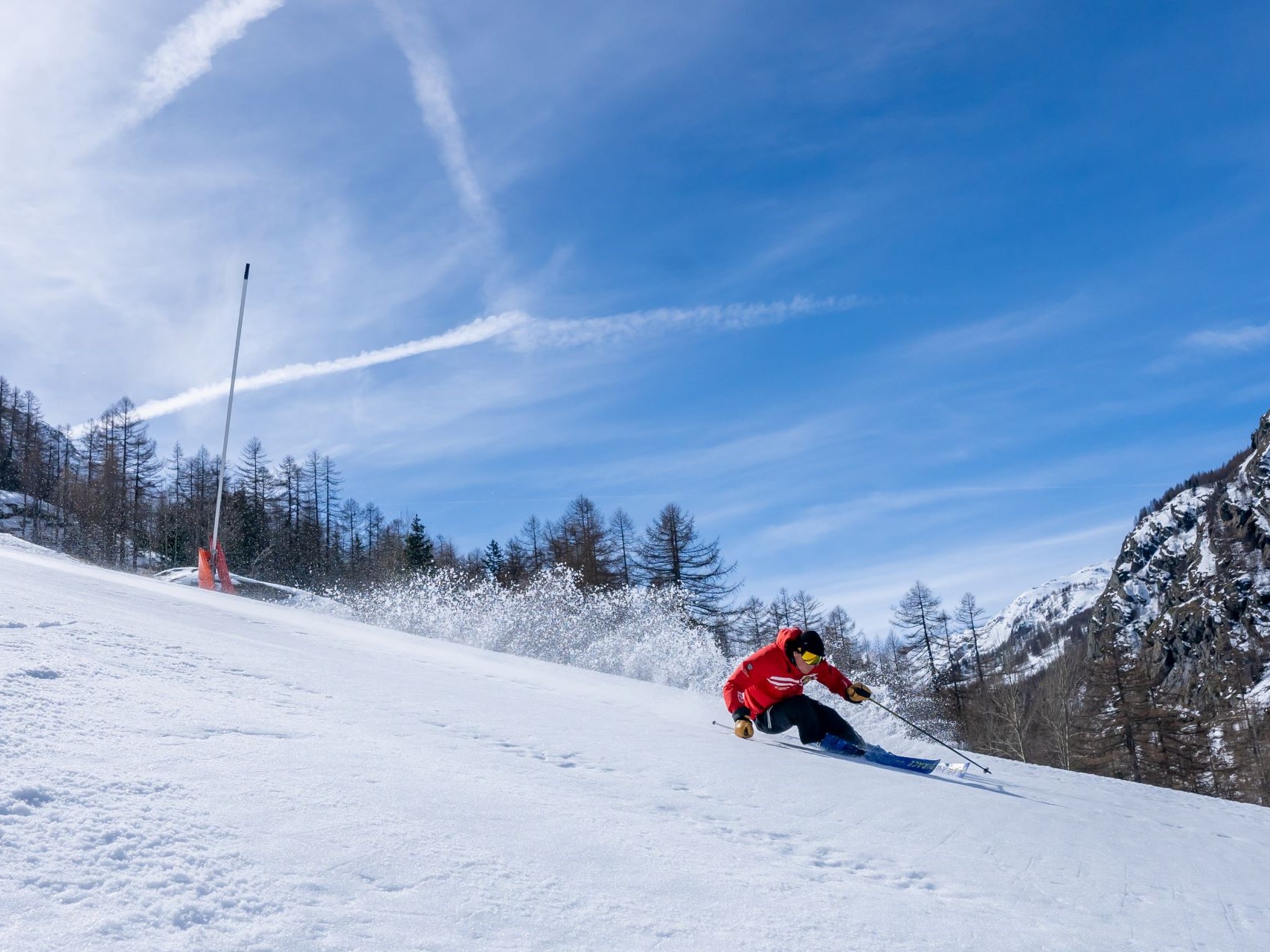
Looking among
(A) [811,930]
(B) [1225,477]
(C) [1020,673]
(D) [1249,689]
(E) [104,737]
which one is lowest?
(D) [1249,689]

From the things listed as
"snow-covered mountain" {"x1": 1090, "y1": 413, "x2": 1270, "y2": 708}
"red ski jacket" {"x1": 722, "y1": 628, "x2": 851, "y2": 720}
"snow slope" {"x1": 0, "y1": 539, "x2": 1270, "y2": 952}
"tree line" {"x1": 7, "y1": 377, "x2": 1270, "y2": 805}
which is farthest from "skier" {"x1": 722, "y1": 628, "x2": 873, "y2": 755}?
"snow-covered mountain" {"x1": 1090, "y1": 413, "x2": 1270, "y2": 708}

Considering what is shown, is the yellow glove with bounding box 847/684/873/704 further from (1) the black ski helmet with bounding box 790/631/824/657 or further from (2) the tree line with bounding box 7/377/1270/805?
(2) the tree line with bounding box 7/377/1270/805

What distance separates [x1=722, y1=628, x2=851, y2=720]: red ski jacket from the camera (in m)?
7.30

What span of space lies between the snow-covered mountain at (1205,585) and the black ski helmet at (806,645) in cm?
8288

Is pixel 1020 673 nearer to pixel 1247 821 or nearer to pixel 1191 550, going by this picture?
pixel 1247 821

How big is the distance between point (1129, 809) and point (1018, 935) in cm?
488

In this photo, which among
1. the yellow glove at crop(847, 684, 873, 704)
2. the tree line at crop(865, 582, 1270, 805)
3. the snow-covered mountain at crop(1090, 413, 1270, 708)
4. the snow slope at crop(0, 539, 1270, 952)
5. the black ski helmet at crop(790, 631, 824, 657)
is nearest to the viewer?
the snow slope at crop(0, 539, 1270, 952)

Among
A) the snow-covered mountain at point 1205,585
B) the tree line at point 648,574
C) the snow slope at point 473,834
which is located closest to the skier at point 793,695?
the snow slope at point 473,834

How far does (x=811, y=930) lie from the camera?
273 cm

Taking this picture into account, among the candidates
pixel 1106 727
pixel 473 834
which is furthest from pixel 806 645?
pixel 1106 727

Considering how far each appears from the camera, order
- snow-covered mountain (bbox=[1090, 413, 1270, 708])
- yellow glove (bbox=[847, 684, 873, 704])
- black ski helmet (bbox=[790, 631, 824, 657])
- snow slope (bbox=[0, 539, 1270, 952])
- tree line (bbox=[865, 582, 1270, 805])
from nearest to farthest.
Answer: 1. snow slope (bbox=[0, 539, 1270, 952])
2. yellow glove (bbox=[847, 684, 873, 704])
3. black ski helmet (bbox=[790, 631, 824, 657])
4. tree line (bbox=[865, 582, 1270, 805])
5. snow-covered mountain (bbox=[1090, 413, 1270, 708])

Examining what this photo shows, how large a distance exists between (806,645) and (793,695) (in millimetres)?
495

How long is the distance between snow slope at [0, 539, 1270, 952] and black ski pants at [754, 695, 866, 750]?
0.69 metres

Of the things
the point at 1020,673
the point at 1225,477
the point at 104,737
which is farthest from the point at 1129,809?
the point at 1225,477
